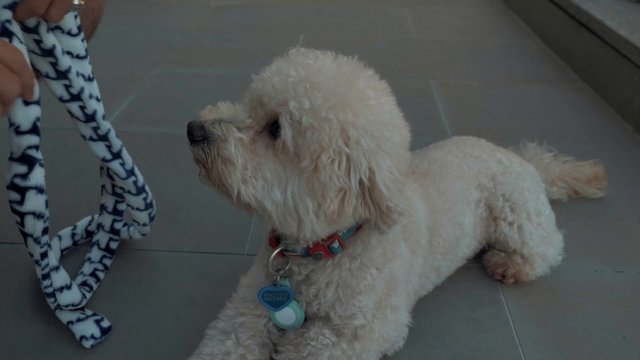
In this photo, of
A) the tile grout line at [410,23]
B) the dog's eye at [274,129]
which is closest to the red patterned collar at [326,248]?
the dog's eye at [274,129]

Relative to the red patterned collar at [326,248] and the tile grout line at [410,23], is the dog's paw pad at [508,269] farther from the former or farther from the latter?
the tile grout line at [410,23]

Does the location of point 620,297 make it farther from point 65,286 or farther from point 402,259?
point 65,286

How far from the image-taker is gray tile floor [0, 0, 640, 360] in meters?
2.29

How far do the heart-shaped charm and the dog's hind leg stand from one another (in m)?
1.14

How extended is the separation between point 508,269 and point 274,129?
1.45 metres

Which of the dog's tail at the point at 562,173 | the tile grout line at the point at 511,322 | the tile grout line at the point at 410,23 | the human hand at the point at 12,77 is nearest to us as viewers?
the human hand at the point at 12,77

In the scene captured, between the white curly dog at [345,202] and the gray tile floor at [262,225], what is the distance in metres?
0.24

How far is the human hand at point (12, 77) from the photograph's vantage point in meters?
1.35

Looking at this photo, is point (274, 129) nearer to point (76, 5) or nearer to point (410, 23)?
point (76, 5)

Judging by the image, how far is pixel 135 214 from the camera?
238cm

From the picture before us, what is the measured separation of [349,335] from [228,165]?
739 mm

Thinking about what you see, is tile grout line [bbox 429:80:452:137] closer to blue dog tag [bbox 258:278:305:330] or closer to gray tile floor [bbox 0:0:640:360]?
gray tile floor [bbox 0:0:640:360]

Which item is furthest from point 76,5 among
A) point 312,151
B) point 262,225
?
point 262,225

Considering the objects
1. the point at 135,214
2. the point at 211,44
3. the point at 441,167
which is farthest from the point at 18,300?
the point at 211,44
